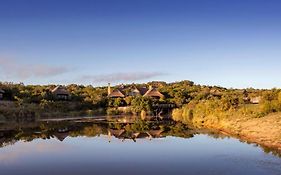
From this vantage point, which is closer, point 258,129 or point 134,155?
point 134,155

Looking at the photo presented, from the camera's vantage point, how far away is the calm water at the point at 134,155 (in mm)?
16688

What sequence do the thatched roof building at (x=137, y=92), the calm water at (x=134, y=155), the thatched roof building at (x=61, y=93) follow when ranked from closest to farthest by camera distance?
the calm water at (x=134, y=155), the thatched roof building at (x=61, y=93), the thatched roof building at (x=137, y=92)

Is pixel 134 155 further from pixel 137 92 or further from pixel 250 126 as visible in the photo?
pixel 137 92

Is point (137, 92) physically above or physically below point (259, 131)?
above

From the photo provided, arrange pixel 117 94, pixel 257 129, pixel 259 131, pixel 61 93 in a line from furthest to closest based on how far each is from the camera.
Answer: pixel 117 94 < pixel 61 93 < pixel 257 129 < pixel 259 131

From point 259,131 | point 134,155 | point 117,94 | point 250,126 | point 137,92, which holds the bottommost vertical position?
point 134,155

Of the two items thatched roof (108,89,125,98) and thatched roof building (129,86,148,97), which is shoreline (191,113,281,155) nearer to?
thatched roof (108,89,125,98)

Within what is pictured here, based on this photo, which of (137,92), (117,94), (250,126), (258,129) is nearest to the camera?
(258,129)

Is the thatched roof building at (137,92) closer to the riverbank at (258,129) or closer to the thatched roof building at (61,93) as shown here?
the thatched roof building at (61,93)

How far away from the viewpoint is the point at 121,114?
66.1 meters

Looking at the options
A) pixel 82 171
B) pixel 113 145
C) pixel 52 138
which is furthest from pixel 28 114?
pixel 82 171

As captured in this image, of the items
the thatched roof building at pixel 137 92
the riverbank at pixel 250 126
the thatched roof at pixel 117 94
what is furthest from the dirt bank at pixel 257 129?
the thatched roof building at pixel 137 92

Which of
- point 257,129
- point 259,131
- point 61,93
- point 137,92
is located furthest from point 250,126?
point 137,92

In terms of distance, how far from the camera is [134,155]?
21.7 metres
